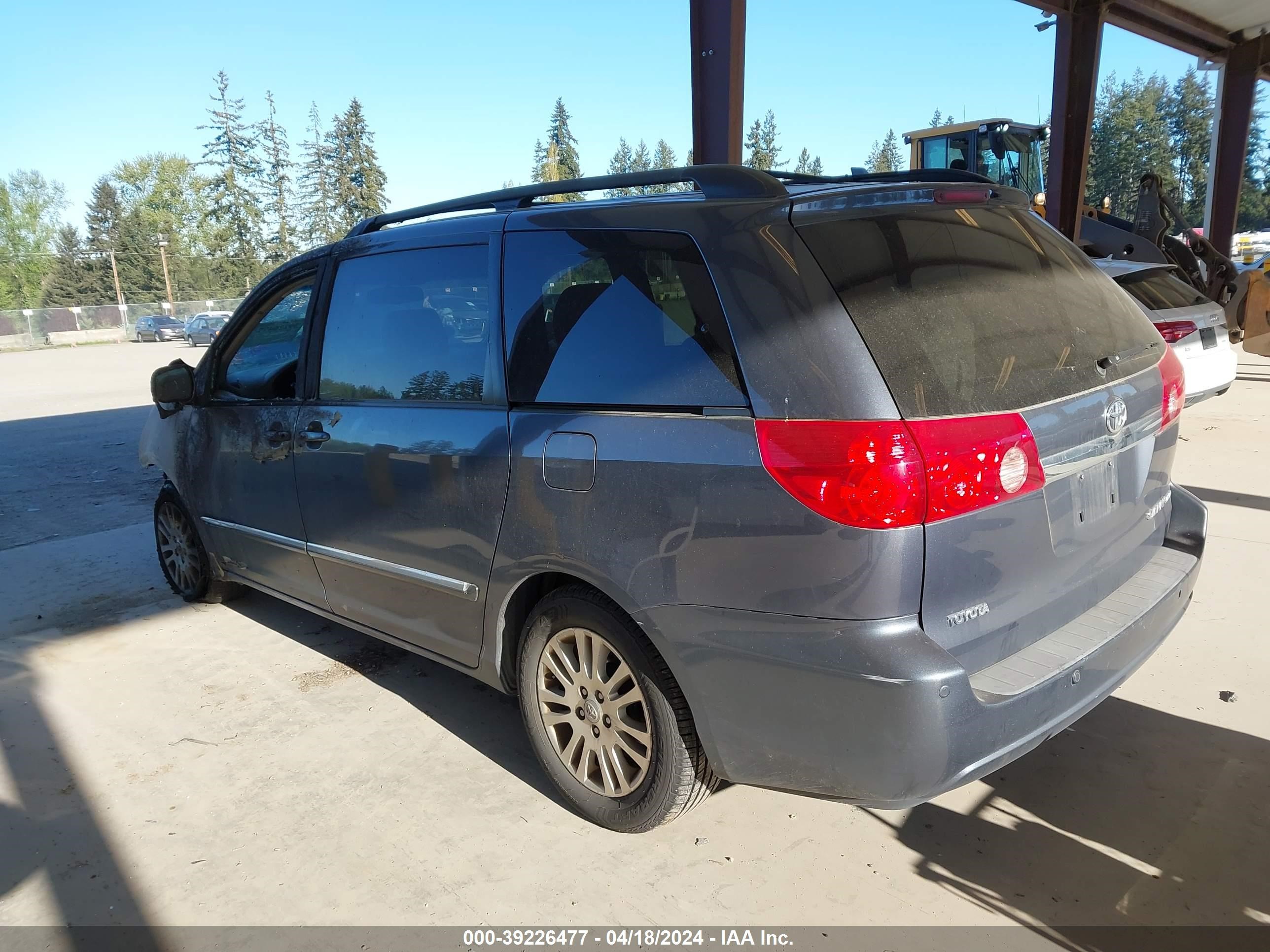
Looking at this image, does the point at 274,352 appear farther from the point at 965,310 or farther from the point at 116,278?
the point at 116,278

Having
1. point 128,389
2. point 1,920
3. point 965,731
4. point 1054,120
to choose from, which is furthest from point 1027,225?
point 128,389

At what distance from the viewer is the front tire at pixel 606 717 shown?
8.30 feet

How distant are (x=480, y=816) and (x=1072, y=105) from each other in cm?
1418

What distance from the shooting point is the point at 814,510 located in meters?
2.09

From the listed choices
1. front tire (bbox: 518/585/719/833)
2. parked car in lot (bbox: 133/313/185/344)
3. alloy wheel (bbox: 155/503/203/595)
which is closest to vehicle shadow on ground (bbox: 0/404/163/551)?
alloy wheel (bbox: 155/503/203/595)

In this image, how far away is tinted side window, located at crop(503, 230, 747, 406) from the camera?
2.35 metres

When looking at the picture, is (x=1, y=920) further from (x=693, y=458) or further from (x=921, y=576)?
(x=921, y=576)

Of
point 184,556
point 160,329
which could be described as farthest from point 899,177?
point 160,329

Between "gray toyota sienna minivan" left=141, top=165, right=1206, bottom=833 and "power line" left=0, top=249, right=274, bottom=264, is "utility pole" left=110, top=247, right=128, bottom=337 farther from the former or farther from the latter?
"gray toyota sienna minivan" left=141, top=165, right=1206, bottom=833

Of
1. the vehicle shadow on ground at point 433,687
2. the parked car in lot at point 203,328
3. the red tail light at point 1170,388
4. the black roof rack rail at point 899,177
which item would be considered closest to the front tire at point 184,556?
the vehicle shadow on ground at point 433,687

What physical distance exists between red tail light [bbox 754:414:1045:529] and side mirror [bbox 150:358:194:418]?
3.54m

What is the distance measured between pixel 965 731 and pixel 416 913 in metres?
1.59

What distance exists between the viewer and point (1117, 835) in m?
2.63

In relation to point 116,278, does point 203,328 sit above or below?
below
